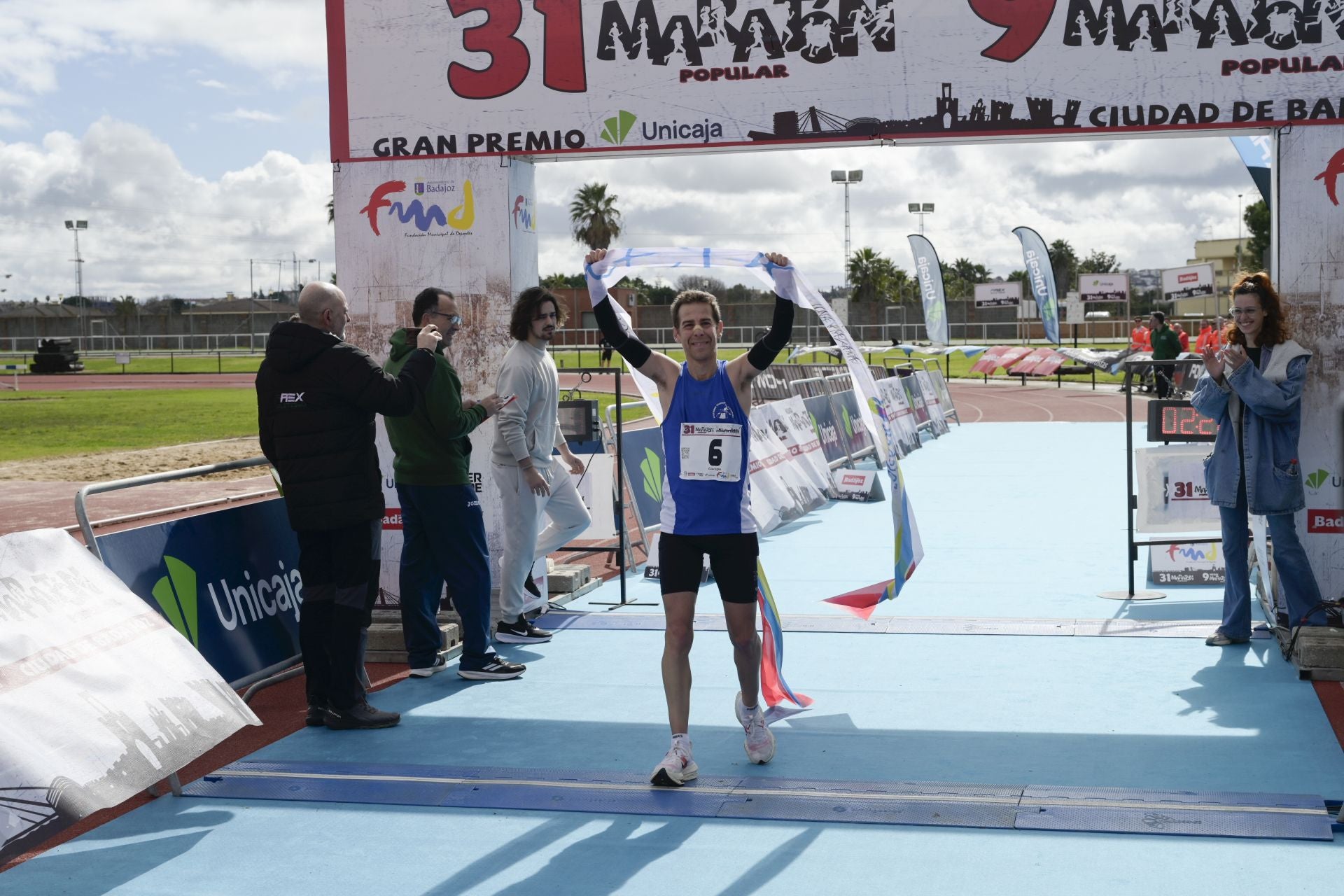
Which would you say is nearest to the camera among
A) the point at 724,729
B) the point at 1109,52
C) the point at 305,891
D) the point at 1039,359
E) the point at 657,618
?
the point at 305,891

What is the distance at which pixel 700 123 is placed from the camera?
7.50m

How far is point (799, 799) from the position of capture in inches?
201

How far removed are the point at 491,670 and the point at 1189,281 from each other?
170 feet

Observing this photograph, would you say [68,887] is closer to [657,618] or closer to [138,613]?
[138,613]

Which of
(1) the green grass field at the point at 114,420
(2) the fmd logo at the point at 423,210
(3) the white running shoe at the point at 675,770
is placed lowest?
(3) the white running shoe at the point at 675,770

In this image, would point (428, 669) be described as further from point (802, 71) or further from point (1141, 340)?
point (1141, 340)

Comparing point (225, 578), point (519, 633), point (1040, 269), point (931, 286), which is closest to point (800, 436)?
point (519, 633)

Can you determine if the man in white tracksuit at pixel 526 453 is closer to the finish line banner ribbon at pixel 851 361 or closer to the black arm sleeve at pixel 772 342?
the finish line banner ribbon at pixel 851 361

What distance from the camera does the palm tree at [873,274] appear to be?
10731 centimetres

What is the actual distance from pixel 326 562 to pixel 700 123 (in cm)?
335

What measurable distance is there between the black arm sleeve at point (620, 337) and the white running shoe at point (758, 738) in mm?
Result: 1628

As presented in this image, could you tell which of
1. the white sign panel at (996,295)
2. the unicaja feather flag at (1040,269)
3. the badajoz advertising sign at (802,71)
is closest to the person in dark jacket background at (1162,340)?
the unicaja feather flag at (1040,269)

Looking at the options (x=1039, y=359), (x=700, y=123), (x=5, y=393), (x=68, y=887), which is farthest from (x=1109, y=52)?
(x=5, y=393)

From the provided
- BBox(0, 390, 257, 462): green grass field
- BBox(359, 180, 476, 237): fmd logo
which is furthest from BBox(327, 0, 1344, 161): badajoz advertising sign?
BBox(0, 390, 257, 462): green grass field
